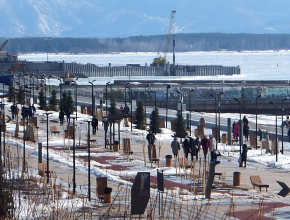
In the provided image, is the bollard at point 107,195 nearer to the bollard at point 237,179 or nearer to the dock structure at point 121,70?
the bollard at point 237,179

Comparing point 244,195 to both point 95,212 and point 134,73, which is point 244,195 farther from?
point 134,73

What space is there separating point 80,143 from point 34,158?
4480mm

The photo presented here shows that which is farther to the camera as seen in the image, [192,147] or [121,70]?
[121,70]

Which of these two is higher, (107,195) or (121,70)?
(121,70)

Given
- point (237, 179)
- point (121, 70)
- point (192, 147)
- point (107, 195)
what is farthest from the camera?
point (121, 70)

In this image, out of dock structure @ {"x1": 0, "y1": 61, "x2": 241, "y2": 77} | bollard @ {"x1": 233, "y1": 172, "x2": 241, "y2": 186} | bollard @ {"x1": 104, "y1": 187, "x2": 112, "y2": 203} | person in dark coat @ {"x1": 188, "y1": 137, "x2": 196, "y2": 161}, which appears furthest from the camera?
dock structure @ {"x1": 0, "y1": 61, "x2": 241, "y2": 77}

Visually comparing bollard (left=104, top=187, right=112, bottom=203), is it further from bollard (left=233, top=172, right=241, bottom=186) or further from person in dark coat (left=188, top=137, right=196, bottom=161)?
person in dark coat (left=188, top=137, right=196, bottom=161)

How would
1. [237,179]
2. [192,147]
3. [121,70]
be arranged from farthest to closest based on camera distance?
[121,70] < [192,147] < [237,179]

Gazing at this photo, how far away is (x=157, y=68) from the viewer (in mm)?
100812

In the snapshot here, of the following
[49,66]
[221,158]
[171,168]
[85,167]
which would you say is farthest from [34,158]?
[49,66]

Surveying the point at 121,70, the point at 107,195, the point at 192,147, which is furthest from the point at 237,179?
the point at 121,70

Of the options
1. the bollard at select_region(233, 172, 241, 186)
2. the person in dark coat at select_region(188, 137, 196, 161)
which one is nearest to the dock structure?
the person in dark coat at select_region(188, 137, 196, 161)

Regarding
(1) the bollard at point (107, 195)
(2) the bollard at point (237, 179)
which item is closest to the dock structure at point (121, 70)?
(2) the bollard at point (237, 179)

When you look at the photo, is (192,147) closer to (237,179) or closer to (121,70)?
(237,179)
